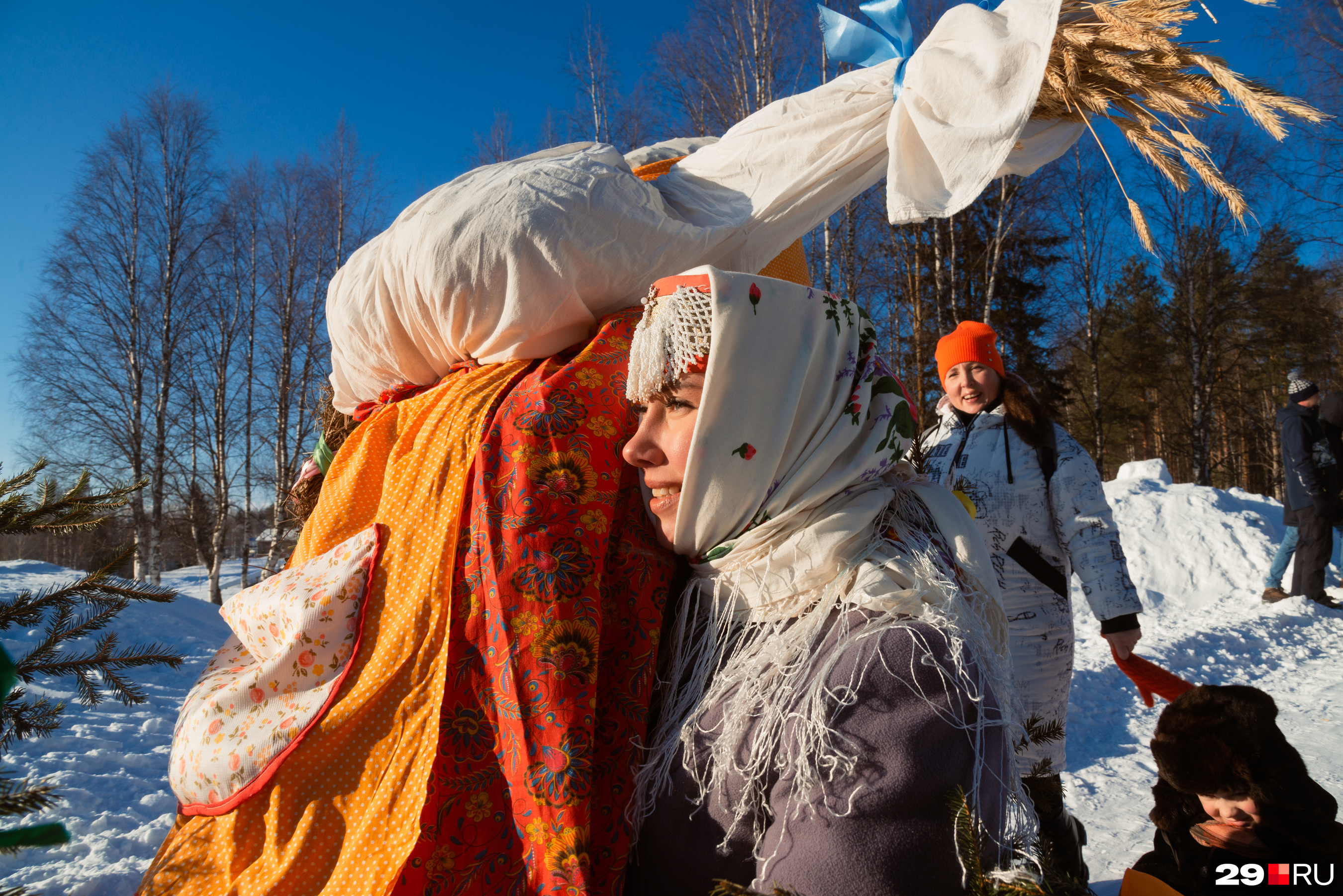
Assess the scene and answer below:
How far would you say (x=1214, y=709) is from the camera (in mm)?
1626

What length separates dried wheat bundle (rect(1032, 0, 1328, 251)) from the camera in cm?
125

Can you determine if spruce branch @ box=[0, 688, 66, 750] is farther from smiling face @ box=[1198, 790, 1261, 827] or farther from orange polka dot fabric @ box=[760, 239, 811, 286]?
smiling face @ box=[1198, 790, 1261, 827]

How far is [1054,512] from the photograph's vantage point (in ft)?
9.73

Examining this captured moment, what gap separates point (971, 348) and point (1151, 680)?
5.29ft

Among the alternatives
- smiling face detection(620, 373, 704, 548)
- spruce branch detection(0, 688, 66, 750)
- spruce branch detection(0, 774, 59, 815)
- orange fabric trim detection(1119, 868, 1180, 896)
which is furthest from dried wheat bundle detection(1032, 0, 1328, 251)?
spruce branch detection(0, 688, 66, 750)

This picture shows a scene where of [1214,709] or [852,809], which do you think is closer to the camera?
[852,809]

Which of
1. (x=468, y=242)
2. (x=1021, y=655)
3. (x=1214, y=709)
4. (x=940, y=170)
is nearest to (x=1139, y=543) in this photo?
(x=1021, y=655)

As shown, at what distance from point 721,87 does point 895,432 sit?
13971 millimetres

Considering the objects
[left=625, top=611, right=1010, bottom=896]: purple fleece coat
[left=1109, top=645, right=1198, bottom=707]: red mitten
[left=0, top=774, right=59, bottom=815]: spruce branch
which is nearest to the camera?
[left=0, top=774, right=59, bottom=815]: spruce branch

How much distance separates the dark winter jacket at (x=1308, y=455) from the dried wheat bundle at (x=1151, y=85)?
23.1ft

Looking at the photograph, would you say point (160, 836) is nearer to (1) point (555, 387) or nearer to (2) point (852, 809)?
(1) point (555, 387)

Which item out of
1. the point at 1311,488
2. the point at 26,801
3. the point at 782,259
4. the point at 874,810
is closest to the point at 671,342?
the point at 782,259

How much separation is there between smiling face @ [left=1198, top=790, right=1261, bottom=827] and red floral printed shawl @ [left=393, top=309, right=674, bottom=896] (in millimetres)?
1340

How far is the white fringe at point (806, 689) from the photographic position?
40.1 inches
